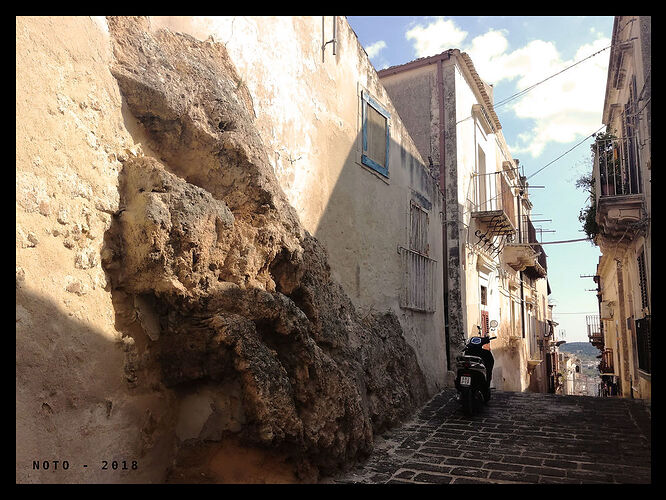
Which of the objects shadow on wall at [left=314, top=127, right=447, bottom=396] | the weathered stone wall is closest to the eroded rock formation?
the weathered stone wall

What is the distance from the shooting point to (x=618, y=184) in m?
10.1

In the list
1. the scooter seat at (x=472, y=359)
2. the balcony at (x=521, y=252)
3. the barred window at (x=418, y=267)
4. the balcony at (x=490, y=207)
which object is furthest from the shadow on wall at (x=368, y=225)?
the balcony at (x=521, y=252)

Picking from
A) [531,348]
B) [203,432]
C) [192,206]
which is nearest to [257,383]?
[203,432]

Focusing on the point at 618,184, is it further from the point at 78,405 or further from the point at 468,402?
the point at 78,405

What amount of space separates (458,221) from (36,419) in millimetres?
11710

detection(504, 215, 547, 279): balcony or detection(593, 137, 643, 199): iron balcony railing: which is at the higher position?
detection(593, 137, 643, 199): iron balcony railing

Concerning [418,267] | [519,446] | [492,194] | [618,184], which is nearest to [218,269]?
[519,446]

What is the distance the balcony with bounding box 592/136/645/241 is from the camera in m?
9.50

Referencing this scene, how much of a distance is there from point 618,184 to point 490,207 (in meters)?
6.57

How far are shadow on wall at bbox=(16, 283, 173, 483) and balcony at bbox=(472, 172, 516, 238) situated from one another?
12.0 m

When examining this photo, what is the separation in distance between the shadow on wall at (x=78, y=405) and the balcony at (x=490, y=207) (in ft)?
39.4

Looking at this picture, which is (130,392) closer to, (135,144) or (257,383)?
(257,383)

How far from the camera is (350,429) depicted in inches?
205

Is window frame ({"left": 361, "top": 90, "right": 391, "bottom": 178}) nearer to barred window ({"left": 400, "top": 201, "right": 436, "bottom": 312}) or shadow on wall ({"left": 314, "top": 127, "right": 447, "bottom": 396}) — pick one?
shadow on wall ({"left": 314, "top": 127, "right": 447, "bottom": 396})
